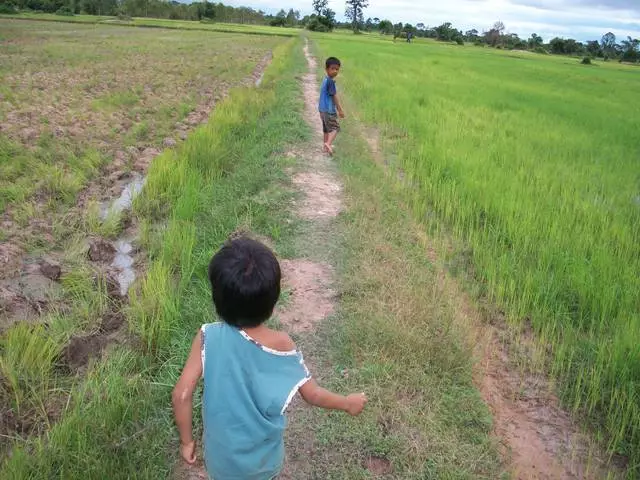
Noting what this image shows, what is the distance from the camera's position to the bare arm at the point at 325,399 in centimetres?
144

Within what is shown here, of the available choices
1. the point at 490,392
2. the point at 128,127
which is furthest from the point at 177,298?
the point at 128,127

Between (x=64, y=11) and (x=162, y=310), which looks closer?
(x=162, y=310)

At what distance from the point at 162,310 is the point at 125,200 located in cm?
270

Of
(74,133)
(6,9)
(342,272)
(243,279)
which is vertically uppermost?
(6,9)

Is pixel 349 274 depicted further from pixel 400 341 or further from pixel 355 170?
pixel 355 170

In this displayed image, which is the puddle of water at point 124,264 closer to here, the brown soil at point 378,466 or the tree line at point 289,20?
the brown soil at point 378,466

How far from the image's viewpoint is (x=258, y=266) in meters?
1.29

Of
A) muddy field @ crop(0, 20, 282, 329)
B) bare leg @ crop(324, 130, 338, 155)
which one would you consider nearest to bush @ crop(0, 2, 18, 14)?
muddy field @ crop(0, 20, 282, 329)

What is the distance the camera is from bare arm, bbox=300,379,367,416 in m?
1.44

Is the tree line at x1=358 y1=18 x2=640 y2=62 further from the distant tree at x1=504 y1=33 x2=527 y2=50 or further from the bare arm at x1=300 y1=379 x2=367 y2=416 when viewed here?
the bare arm at x1=300 y1=379 x2=367 y2=416

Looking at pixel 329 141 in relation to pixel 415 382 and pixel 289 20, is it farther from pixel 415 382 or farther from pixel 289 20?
pixel 289 20

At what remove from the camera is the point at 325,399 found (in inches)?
57.4

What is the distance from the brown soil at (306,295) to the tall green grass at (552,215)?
1.13 meters

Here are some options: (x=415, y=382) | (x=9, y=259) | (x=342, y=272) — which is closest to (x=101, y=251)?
(x=9, y=259)
